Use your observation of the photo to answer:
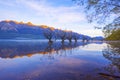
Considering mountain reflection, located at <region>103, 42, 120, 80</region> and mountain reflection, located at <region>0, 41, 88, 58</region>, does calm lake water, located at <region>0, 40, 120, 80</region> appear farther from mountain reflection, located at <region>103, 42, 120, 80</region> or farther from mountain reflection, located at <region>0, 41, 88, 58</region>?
mountain reflection, located at <region>0, 41, 88, 58</region>

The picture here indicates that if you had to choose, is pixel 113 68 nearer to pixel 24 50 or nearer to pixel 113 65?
pixel 113 65

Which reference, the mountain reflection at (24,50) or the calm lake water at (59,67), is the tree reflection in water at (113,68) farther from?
the mountain reflection at (24,50)

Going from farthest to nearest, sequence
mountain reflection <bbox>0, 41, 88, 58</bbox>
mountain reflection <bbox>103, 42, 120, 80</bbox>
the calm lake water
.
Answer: mountain reflection <bbox>0, 41, 88, 58</bbox> < mountain reflection <bbox>103, 42, 120, 80</bbox> < the calm lake water

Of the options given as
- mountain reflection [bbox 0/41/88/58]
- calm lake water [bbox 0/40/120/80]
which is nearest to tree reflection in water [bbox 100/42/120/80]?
calm lake water [bbox 0/40/120/80]

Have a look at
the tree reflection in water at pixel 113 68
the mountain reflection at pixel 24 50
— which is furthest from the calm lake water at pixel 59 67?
the mountain reflection at pixel 24 50

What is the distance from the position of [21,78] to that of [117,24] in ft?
28.2

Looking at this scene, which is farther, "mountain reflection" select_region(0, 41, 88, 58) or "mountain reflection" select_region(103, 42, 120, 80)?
"mountain reflection" select_region(0, 41, 88, 58)

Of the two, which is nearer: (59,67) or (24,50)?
(59,67)

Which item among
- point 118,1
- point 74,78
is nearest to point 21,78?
point 74,78

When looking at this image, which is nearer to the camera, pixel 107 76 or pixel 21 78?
pixel 21 78

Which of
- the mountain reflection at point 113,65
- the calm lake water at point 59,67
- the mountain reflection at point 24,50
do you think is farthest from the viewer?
the mountain reflection at point 24,50

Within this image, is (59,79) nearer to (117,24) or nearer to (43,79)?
(43,79)

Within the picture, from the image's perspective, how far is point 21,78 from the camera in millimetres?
13102

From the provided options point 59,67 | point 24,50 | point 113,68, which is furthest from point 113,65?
point 24,50
